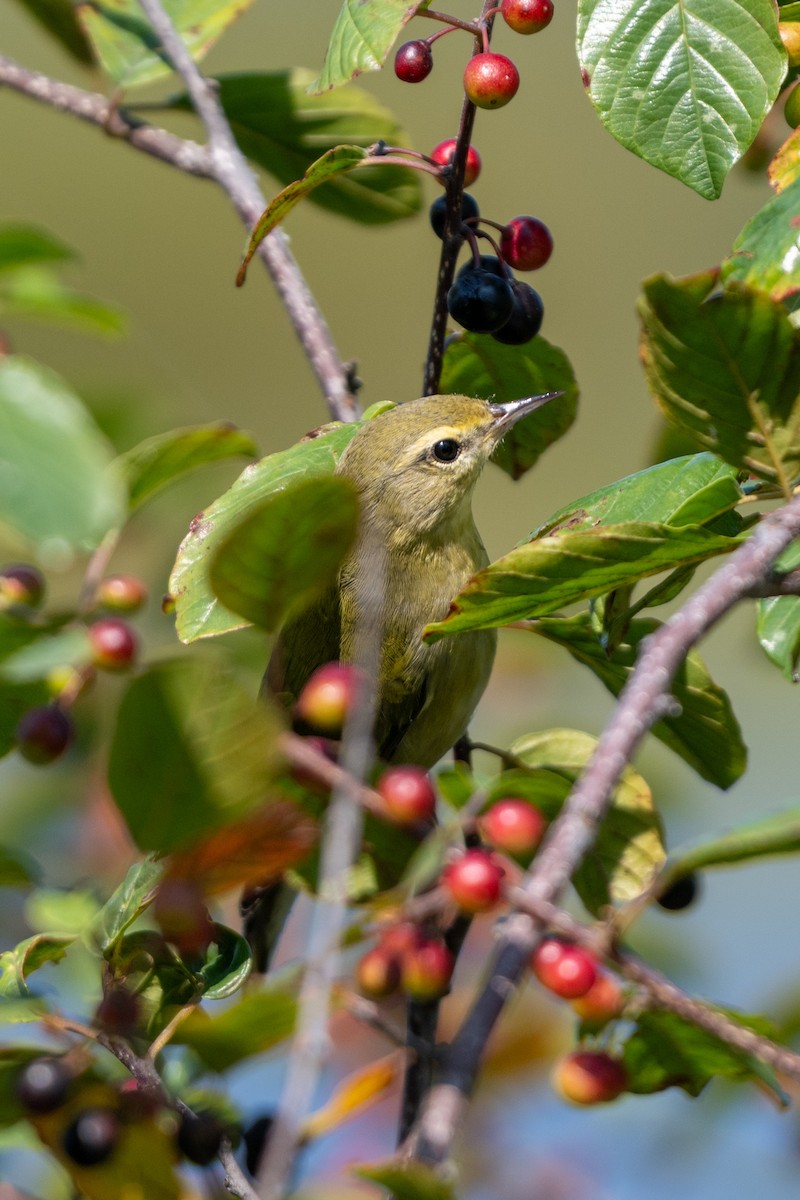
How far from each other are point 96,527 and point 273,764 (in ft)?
0.71

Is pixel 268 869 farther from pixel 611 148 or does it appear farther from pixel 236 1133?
pixel 611 148

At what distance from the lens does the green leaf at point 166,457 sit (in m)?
1.36

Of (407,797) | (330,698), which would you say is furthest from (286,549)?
(407,797)

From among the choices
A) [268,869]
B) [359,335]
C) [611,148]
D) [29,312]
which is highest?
[29,312]

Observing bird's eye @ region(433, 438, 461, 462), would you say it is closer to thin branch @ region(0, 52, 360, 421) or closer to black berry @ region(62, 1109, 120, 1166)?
thin branch @ region(0, 52, 360, 421)

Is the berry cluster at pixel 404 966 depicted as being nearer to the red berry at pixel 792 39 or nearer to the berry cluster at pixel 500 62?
the berry cluster at pixel 500 62

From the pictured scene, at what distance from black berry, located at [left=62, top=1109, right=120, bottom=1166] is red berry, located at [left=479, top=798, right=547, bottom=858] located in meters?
0.38

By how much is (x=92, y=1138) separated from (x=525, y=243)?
1518 millimetres

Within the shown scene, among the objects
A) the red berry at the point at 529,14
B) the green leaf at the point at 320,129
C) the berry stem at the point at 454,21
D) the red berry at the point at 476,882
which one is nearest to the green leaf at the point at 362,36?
the berry stem at the point at 454,21

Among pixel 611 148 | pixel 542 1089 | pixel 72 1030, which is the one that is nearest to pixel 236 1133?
pixel 72 1030

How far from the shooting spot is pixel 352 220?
266cm

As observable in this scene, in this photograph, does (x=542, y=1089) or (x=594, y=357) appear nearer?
(x=542, y=1089)

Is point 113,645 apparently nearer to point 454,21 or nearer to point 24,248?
point 24,248

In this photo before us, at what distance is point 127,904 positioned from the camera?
1.45 metres
